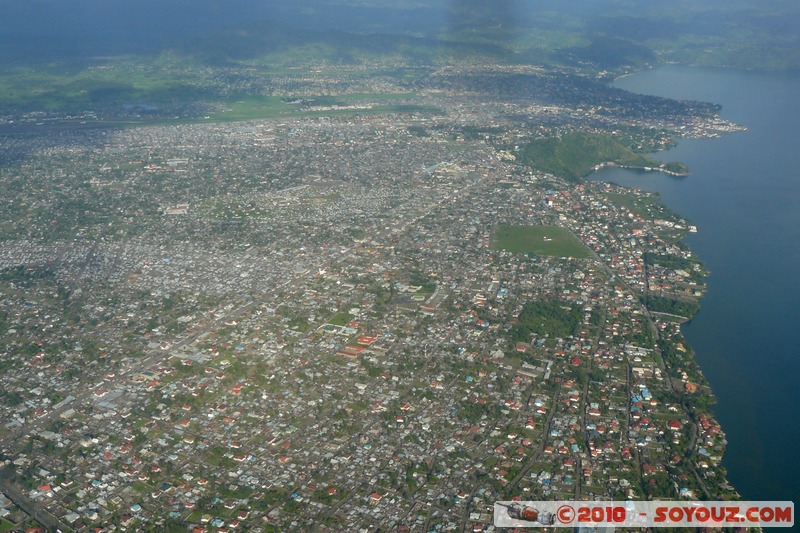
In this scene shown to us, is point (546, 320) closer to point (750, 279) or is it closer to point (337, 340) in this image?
point (337, 340)

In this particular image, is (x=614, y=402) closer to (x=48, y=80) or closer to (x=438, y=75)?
(x=438, y=75)

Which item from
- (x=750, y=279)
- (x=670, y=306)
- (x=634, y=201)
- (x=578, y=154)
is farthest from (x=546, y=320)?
(x=578, y=154)

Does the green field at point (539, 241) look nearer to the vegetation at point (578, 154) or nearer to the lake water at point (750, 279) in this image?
the lake water at point (750, 279)

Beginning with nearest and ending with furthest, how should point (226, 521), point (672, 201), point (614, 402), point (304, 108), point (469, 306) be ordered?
point (226, 521) < point (614, 402) < point (469, 306) < point (672, 201) < point (304, 108)

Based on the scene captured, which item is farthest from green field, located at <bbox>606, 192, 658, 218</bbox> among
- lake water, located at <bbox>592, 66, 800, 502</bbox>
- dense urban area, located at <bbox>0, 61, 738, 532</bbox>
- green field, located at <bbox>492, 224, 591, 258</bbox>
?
green field, located at <bbox>492, 224, 591, 258</bbox>

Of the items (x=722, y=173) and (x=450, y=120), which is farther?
(x=450, y=120)

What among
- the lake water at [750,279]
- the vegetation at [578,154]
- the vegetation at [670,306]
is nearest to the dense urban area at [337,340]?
the vegetation at [670,306]

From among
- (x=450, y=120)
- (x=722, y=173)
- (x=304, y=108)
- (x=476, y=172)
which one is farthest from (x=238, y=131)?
(x=722, y=173)
